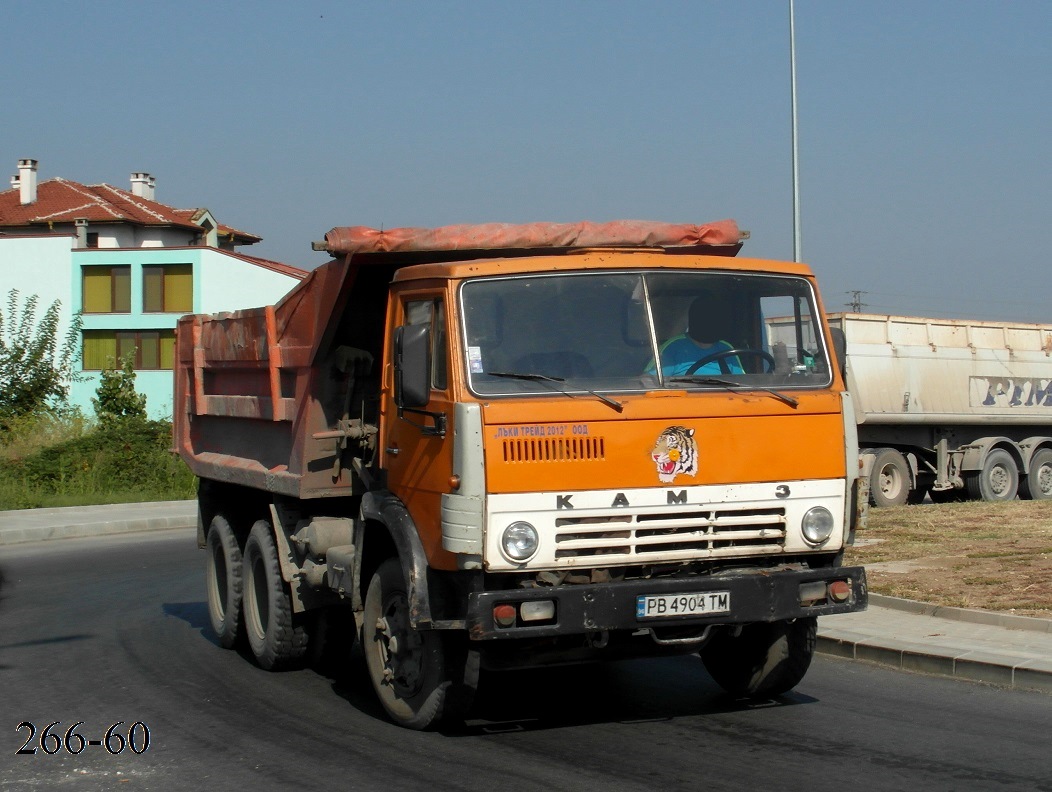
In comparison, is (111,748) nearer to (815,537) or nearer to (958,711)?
(815,537)

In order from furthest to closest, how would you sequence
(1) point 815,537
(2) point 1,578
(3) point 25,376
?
(3) point 25,376, (2) point 1,578, (1) point 815,537

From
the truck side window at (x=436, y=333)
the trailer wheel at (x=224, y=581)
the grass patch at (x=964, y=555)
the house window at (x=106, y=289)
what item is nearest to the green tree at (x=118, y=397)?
the house window at (x=106, y=289)

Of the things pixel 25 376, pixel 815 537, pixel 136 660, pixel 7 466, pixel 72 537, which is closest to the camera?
pixel 815 537

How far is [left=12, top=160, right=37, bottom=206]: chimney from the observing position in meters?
67.2

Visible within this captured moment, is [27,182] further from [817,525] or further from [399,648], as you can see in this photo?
[817,525]

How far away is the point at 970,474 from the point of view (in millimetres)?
24375

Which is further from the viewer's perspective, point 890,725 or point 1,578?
point 1,578

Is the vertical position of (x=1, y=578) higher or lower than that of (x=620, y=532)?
lower

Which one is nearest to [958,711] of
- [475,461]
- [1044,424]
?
[475,461]

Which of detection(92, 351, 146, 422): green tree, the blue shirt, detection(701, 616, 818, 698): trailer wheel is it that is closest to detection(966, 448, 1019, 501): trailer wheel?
detection(701, 616, 818, 698): trailer wheel

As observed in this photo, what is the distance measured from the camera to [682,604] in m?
6.56

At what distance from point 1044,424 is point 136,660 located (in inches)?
806

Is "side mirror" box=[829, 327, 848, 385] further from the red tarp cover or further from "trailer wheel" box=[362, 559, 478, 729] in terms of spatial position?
"trailer wheel" box=[362, 559, 478, 729]

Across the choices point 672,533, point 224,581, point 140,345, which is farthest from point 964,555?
point 140,345
